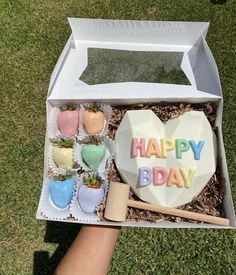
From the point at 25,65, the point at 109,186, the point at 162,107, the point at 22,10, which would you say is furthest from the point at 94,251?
the point at 22,10

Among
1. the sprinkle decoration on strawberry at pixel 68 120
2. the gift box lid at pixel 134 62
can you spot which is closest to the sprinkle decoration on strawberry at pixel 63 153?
the sprinkle decoration on strawberry at pixel 68 120

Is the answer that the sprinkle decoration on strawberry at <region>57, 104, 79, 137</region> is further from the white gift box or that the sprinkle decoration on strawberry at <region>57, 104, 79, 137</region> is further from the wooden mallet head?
the wooden mallet head

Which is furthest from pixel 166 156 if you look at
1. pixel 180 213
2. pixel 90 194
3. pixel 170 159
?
pixel 90 194

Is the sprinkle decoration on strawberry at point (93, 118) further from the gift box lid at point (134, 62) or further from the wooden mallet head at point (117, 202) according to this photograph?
the wooden mallet head at point (117, 202)

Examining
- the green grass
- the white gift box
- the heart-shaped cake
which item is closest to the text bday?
the heart-shaped cake

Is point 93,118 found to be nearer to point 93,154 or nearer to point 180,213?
point 93,154

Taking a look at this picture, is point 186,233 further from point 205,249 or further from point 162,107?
point 162,107
